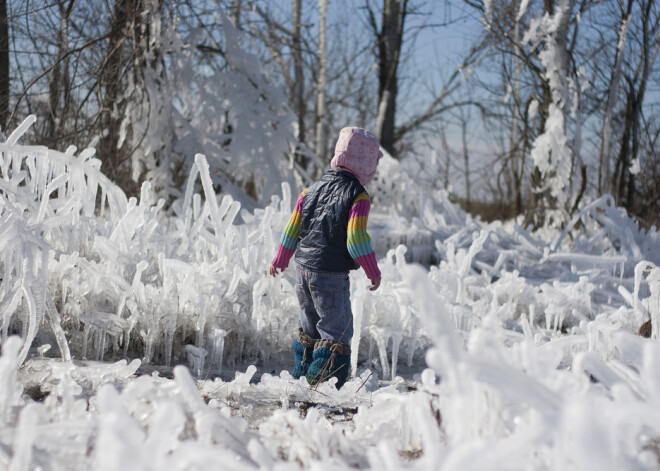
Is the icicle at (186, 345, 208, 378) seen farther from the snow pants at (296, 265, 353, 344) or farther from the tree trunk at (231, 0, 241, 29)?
the tree trunk at (231, 0, 241, 29)

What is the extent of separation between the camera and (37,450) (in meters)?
1.27

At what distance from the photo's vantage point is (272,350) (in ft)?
10.9

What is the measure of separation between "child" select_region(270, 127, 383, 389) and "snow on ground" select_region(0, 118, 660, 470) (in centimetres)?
13

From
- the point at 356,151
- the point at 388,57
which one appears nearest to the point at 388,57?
the point at 388,57

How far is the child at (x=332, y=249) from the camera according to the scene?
2.79 m

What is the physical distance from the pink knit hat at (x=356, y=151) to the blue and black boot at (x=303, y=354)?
0.85 metres

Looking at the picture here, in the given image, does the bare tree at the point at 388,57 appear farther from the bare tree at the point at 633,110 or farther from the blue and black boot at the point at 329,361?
the blue and black boot at the point at 329,361

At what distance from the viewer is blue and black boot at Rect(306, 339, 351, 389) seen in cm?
277

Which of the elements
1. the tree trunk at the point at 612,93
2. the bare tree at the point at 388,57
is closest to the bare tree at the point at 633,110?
the tree trunk at the point at 612,93

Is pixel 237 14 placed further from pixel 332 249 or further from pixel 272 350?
pixel 332 249

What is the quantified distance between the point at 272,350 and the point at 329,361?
623 millimetres

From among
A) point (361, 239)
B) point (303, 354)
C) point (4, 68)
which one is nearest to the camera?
point (361, 239)

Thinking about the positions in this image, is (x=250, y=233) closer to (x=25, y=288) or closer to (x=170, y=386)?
(x=25, y=288)

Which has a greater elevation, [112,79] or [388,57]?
[388,57]
